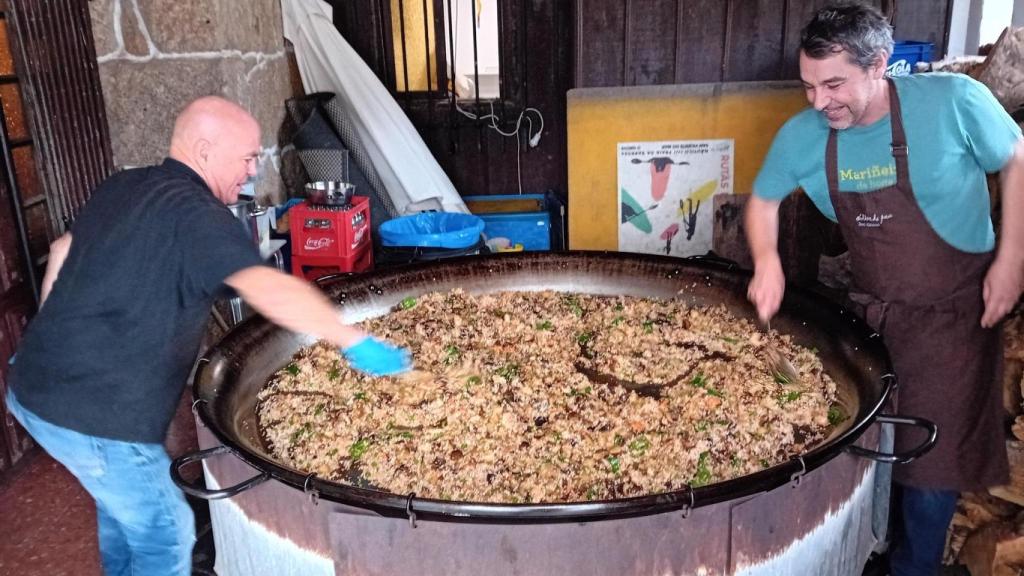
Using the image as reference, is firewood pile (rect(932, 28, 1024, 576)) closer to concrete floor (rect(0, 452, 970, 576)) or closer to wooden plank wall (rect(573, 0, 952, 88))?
concrete floor (rect(0, 452, 970, 576))

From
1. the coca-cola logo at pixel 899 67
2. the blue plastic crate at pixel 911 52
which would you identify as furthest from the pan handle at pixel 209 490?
the blue plastic crate at pixel 911 52

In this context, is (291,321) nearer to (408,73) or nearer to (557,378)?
(557,378)

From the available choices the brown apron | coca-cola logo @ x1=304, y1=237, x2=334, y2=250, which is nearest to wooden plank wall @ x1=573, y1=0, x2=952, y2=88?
coca-cola logo @ x1=304, y1=237, x2=334, y2=250

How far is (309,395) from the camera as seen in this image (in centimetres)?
257

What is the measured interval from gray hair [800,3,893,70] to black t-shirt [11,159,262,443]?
1.78 m

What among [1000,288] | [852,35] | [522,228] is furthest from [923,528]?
[522,228]

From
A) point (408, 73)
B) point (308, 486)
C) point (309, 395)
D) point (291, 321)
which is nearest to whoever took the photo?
point (308, 486)

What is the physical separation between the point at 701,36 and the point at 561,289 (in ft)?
8.23

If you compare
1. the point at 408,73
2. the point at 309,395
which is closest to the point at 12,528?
the point at 309,395

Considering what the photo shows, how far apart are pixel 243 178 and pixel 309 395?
0.73 meters

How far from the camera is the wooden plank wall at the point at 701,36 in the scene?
504 centimetres

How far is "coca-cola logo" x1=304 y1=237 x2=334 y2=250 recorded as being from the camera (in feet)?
13.6

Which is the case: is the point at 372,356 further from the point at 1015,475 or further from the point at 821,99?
the point at 1015,475

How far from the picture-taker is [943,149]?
2.49 m
